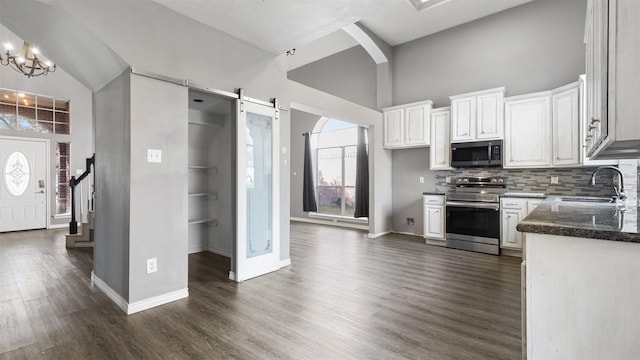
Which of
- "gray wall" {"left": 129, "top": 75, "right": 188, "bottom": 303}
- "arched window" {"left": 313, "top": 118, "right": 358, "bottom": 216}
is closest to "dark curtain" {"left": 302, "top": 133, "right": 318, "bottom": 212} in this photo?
"arched window" {"left": 313, "top": 118, "right": 358, "bottom": 216}

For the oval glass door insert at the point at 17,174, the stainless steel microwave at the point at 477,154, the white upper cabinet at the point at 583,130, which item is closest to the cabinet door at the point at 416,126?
the stainless steel microwave at the point at 477,154

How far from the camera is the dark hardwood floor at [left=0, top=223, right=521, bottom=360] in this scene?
6.73 feet

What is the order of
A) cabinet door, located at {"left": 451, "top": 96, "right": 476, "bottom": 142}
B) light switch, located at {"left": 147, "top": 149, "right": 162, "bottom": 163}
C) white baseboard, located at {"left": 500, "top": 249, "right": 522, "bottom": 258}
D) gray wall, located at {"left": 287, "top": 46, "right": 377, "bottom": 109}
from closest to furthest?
light switch, located at {"left": 147, "top": 149, "right": 162, "bottom": 163}
white baseboard, located at {"left": 500, "top": 249, "right": 522, "bottom": 258}
cabinet door, located at {"left": 451, "top": 96, "right": 476, "bottom": 142}
gray wall, located at {"left": 287, "top": 46, "right": 377, "bottom": 109}

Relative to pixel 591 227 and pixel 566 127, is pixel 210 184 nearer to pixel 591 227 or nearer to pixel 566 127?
pixel 591 227

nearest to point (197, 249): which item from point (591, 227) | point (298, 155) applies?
point (298, 155)

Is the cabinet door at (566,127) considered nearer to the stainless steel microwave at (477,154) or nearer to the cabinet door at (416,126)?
the stainless steel microwave at (477,154)

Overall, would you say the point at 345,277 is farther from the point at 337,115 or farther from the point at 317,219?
the point at 317,219

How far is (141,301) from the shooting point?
2660mm

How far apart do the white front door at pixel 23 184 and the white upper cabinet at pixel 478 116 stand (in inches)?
352

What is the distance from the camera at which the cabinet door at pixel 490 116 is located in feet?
15.5

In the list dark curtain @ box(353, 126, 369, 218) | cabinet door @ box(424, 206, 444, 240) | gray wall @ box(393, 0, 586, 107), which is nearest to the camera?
gray wall @ box(393, 0, 586, 107)

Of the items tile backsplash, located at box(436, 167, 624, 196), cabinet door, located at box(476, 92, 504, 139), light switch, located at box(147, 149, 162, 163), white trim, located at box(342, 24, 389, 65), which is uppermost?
white trim, located at box(342, 24, 389, 65)

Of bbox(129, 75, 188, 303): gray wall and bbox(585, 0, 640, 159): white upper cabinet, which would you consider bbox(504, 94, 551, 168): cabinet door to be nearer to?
bbox(585, 0, 640, 159): white upper cabinet

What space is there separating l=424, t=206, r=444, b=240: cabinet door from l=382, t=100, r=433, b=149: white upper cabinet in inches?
48.9
